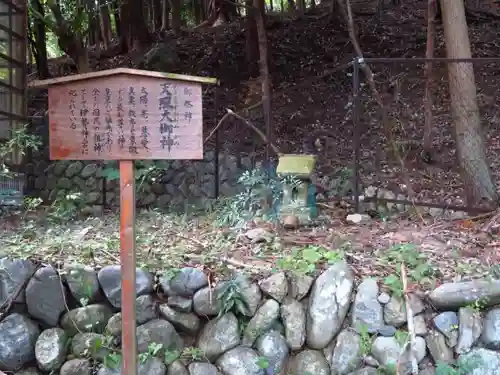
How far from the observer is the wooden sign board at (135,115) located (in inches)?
121

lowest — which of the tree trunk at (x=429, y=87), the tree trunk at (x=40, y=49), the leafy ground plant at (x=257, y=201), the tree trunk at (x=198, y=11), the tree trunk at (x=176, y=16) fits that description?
the leafy ground plant at (x=257, y=201)

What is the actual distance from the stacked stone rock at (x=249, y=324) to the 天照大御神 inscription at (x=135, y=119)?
1050 mm

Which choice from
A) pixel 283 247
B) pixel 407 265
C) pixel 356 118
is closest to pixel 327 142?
pixel 356 118

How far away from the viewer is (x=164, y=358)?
3.59m

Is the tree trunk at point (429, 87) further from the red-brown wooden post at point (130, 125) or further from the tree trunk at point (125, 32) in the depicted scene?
the tree trunk at point (125, 32)

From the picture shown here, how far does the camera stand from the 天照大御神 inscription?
308 centimetres

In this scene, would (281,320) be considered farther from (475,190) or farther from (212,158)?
(212,158)

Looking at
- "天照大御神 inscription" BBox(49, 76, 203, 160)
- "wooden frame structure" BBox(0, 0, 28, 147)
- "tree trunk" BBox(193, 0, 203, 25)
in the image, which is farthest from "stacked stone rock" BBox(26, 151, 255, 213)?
"tree trunk" BBox(193, 0, 203, 25)

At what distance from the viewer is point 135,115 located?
3088 millimetres

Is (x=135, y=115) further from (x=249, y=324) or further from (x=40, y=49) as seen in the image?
(x=40, y=49)

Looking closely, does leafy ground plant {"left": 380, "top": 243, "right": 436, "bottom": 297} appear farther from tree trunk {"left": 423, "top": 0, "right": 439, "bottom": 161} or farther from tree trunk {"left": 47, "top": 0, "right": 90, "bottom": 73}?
tree trunk {"left": 47, "top": 0, "right": 90, "bottom": 73}

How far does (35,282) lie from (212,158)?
159 inches

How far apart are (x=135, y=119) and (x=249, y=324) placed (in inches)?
62.5

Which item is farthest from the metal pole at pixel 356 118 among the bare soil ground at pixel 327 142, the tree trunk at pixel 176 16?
the tree trunk at pixel 176 16
